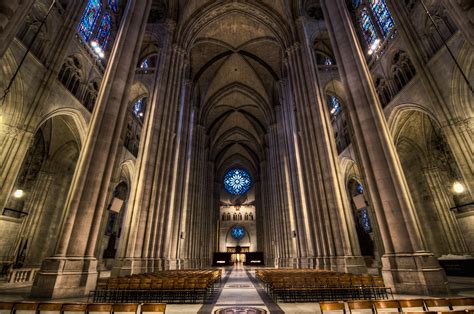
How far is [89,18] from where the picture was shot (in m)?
15.2

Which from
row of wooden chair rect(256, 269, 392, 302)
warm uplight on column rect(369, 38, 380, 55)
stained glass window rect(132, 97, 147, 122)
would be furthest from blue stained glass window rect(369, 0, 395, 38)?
stained glass window rect(132, 97, 147, 122)

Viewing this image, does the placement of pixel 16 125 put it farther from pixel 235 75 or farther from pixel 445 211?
pixel 445 211

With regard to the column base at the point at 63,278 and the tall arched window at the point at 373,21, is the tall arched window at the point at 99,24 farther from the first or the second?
the tall arched window at the point at 373,21

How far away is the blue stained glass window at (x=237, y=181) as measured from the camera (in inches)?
1873

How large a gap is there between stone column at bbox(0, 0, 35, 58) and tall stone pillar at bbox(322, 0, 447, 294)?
31.4 feet

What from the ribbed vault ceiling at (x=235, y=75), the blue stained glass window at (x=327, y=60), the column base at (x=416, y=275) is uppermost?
the ribbed vault ceiling at (x=235, y=75)

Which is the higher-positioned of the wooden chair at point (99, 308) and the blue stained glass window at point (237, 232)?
the blue stained glass window at point (237, 232)

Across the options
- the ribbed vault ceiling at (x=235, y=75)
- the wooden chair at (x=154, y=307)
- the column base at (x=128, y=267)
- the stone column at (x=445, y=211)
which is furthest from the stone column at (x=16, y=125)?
the stone column at (x=445, y=211)

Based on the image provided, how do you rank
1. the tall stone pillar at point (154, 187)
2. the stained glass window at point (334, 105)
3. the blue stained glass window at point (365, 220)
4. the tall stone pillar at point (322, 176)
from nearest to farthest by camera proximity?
the tall stone pillar at point (322, 176)
the tall stone pillar at point (154, 187)
the stained glass window at point (334, 105)
the blue stained glass window at point (365, 220)

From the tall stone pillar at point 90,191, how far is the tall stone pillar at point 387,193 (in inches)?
344

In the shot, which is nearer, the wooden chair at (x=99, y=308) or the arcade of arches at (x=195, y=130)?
the wooden chair at (x=99, y=308)

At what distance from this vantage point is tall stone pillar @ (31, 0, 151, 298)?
632 cm

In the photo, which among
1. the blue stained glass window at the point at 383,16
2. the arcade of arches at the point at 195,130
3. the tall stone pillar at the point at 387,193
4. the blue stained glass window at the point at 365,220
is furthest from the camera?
the blue stained glass window at the point at 365,220

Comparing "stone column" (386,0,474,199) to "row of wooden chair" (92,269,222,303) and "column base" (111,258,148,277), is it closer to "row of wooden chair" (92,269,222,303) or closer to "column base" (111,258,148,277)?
"row of wooden chair" (92,269,222,303)
